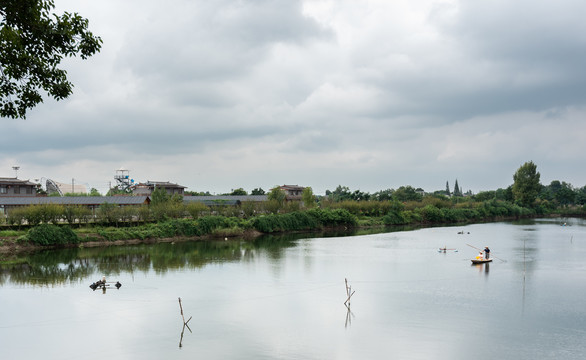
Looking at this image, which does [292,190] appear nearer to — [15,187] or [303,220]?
[303,220]

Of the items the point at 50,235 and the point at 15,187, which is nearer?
the point at 50,235

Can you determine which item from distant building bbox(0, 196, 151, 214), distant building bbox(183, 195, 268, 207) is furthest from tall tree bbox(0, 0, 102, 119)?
distant building bbox(183, 195, 268, 207)

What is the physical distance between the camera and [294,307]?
20.3m

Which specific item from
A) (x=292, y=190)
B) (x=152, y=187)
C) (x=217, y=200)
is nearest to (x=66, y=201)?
(x=217, y=200)

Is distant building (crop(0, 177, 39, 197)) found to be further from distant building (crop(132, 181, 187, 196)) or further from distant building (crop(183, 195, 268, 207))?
distant building (crop(132, 181, 187, 196))

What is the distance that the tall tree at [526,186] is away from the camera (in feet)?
340

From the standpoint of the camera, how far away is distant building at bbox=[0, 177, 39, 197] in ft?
197

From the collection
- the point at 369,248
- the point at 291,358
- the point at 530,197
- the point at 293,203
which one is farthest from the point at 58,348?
the point at 530,197

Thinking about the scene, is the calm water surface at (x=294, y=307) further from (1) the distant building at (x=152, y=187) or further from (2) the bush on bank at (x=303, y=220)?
(1) the distant building at (x=152, y=187)

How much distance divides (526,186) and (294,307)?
323 feet

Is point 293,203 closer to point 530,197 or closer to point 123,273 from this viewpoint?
point 123,273

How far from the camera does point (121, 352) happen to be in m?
15.0

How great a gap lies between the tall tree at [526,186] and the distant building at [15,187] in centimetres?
9406

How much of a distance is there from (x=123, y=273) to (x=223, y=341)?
1459 cm
